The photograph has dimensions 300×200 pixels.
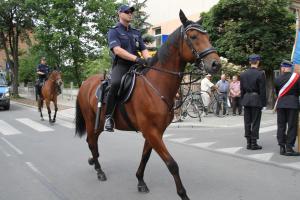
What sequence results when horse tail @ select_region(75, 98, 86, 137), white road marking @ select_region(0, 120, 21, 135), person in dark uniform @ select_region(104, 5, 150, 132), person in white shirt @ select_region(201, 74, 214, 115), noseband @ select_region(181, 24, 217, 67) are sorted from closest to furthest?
noseband @ select_region(181, 24, 217, 67) → person in dark uniform @ select_region(104, 5, 150, 132) → horse tail @ select_region(75, 98, 86, 137) → white road marking @ select_region(0, 120, 21, 135) → person in white shirt @ select_region(201, 74, 214, 115)

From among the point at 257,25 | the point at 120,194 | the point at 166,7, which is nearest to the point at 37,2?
the point at 166,7

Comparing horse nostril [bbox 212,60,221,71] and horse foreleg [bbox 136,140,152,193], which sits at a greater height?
horse nostril [bbox 212,60,221,71]

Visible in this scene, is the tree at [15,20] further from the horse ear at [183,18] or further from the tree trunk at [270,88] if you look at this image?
the horse ear at [183,18]

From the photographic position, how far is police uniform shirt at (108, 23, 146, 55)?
6055 mm

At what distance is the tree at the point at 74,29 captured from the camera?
1001 inches

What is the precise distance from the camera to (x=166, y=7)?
33.9 meters

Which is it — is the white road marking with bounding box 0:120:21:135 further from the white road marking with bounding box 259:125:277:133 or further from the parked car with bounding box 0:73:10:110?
the white road marking with bounding box 259:125:277:133

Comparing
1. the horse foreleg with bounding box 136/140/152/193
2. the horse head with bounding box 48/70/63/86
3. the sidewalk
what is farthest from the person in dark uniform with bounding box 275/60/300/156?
the horse head with bounding box 48/70/63/86

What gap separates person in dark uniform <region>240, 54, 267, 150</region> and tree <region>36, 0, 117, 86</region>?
57.6 ft

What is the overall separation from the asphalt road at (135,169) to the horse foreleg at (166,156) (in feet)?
1.41

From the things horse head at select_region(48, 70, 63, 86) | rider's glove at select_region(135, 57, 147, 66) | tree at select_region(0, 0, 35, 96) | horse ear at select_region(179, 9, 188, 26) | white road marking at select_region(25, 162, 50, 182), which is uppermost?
tree at select_region(0, 0, 35, 96)

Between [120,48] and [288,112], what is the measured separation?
4798 millimetres

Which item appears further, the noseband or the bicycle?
the bicycle

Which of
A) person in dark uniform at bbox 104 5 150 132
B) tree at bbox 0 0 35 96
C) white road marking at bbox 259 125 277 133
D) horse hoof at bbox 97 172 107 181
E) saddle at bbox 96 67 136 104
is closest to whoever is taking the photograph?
saddle at bbox 96 67 136 104
